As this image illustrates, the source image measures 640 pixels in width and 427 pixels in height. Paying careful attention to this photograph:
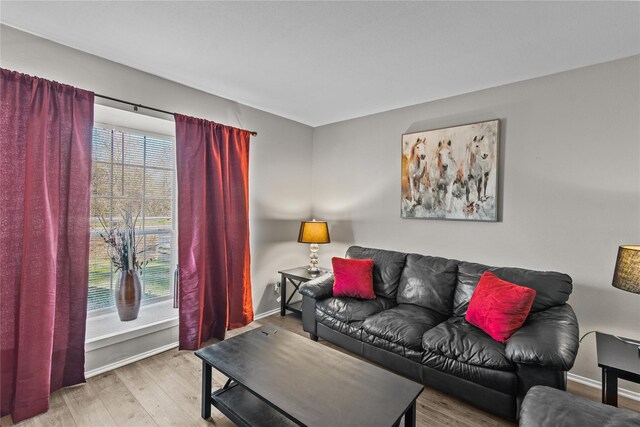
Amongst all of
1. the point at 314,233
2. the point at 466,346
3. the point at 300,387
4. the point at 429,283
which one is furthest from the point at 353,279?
the point at 300,387

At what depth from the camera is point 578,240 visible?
2.42m

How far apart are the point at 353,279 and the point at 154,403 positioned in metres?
1.86

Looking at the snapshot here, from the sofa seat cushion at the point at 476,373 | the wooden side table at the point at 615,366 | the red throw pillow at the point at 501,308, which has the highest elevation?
the red throw pillow at the point at 501,308

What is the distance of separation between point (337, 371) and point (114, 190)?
241 centimetres

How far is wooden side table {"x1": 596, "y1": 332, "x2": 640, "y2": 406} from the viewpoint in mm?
1616

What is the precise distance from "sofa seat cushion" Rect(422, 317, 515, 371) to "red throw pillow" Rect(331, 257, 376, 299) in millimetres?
805

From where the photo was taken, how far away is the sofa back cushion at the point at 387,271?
3057 mm

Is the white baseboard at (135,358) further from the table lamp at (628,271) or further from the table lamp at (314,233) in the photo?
the table lamp at (628,271)

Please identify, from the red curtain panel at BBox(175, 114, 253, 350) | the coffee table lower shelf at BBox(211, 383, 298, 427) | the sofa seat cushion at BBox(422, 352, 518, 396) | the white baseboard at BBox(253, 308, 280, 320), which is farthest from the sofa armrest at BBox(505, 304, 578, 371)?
the white baseboard at BBox(253, 308, 280, 320)

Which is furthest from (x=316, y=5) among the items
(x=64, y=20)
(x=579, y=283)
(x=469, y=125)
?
(x=579, y=283)

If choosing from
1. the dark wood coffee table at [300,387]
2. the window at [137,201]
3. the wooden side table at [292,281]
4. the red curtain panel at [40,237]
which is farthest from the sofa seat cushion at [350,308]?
the red curtain panel at [40,237]

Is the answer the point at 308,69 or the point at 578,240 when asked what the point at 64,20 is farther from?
the point at 578,240

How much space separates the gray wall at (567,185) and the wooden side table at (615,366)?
22.5 inches

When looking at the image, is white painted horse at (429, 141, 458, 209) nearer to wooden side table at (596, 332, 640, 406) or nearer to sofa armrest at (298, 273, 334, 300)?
sofa armrest at (298, 273, 334, 300)
